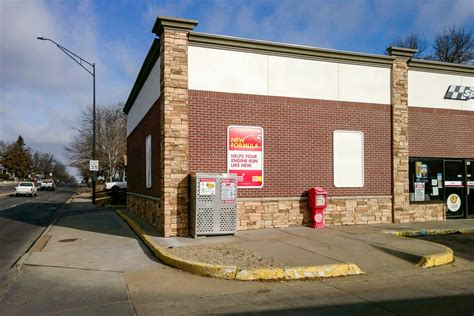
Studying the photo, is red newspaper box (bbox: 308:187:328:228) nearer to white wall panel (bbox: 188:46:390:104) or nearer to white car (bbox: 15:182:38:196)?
white wall panel (bbox: 188:46:390:104)

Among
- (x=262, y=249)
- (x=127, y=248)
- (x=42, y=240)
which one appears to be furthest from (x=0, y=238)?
(x=262, y=249)

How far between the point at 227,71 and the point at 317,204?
4.75 meters

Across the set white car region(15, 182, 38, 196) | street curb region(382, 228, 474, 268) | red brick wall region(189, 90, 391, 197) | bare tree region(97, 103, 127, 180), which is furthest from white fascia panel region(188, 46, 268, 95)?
bare tree region(97, 103, 127, 180)

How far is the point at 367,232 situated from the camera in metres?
11.9

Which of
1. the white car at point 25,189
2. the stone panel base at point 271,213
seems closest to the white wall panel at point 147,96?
the stone panel base at point 271,213

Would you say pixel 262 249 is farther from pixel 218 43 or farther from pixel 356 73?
pixel 356 73

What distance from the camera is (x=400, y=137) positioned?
14.3m

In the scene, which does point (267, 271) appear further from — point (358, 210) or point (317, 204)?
point (358, 210)

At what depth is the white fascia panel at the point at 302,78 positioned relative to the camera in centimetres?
1294

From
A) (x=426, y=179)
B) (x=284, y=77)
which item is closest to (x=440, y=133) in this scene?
(x=426, y=179)

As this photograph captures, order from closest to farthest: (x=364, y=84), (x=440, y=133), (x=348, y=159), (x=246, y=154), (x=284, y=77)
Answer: (x=246, y=154) < (x=284, y=77) < (x=348, y=159) < (x=364, y=84) < (x=440, y=133)

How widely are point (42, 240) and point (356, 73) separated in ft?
35.8

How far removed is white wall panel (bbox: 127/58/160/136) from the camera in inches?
519

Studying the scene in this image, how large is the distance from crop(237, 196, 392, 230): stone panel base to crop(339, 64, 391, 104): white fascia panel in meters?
3.27
